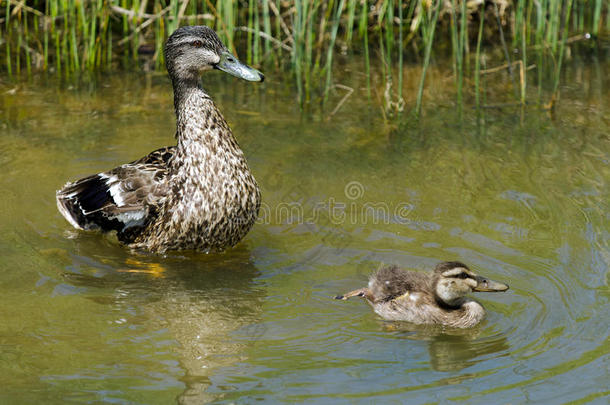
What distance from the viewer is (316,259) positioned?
5.54m

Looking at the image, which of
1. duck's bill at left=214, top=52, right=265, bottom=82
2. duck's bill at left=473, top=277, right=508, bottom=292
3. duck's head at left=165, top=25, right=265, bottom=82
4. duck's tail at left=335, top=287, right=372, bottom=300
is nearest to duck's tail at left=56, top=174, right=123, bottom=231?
duck's head at left=165, top=25, right=265, bottom=82

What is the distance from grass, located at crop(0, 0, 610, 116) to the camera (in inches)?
314

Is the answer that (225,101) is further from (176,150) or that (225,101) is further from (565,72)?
(565,72)

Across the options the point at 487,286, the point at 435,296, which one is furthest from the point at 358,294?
the point at 487,286

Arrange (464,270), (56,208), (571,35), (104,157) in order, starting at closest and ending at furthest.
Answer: (464,270) → (56,208) → (104,157) → (571,35)

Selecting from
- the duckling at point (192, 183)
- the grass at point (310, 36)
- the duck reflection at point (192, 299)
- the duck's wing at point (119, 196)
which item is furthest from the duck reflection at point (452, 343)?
the grass at point (310, 36)

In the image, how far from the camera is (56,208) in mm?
6254

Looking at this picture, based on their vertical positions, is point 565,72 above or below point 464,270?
above

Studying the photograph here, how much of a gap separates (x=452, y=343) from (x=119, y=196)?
7.62 ft

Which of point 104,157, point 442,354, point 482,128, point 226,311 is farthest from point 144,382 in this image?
point 482,128

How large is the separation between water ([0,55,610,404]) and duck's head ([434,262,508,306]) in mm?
183

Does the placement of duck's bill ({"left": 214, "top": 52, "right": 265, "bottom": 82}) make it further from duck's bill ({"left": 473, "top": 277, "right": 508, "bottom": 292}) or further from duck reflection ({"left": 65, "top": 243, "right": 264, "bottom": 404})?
duck's bill ({"left": 473, "top": 277, "right": 508, "bottom": 292})

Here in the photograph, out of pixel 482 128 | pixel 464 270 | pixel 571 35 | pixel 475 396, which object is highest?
pixel 571 35

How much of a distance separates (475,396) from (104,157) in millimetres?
3881
